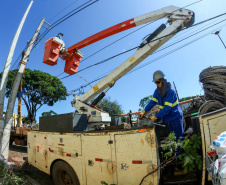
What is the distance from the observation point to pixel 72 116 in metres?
3.72

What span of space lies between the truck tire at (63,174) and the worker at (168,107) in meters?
2.24

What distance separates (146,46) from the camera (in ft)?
16.2

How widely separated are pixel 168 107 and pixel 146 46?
249 centimetres

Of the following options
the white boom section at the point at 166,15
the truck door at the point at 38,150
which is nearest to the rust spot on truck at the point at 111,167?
the truck door at the point at 38,150

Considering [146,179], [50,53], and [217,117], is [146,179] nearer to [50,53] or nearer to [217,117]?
[217,117]

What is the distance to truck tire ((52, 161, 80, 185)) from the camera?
3.51 m

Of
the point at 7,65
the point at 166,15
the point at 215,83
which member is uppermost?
the point at 166,15

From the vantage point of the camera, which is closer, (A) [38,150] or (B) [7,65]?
(A) [38,150]

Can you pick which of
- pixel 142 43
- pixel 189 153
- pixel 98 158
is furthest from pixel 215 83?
pixel 98 158

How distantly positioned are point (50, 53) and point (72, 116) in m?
3.52

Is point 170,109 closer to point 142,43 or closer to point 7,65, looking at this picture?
→ point 142,43

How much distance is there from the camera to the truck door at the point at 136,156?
2.50m

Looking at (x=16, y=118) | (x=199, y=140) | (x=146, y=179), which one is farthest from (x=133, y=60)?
(x=16, y=118)

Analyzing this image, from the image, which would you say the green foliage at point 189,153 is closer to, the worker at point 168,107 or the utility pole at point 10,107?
the worker at point 168,107
